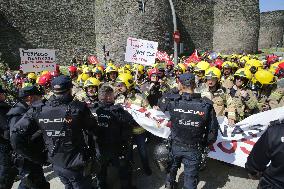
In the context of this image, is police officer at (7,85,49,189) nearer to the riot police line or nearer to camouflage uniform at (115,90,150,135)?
the riot police line

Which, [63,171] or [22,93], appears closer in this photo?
[63,171]

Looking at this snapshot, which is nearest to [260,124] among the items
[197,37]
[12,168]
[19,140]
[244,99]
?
[244,99]

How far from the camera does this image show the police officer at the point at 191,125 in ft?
15.2

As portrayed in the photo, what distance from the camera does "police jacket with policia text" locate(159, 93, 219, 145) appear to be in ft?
15.1

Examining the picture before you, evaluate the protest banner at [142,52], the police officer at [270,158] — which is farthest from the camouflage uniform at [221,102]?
the protest banner at [142,52]

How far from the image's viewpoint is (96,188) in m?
5.34

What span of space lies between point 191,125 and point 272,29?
174 feet

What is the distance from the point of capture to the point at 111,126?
16.6 feet

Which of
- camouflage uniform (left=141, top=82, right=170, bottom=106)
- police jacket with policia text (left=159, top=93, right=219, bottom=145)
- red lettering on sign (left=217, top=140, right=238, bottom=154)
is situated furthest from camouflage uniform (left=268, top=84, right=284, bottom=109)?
camouflage uniform (left=141, top=82, right=170, bottom=106)

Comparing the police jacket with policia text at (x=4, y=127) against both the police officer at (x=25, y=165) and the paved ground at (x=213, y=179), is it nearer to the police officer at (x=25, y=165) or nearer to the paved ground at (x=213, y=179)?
the police officer at (x=25, y=165)

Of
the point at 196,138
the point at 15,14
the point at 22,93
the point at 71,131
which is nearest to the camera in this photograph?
the point at 71,131

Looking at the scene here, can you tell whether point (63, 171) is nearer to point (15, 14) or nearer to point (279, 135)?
point (279, 135)

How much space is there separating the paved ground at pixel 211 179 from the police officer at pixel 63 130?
171 cm

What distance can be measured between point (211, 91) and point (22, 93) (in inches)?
145
